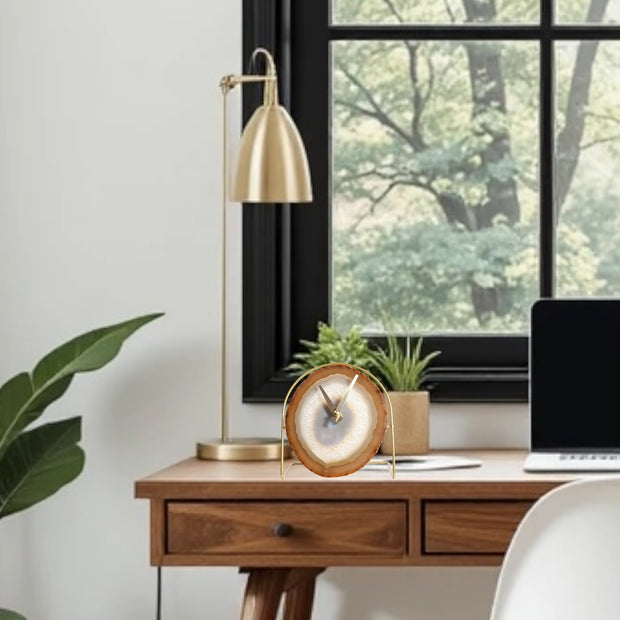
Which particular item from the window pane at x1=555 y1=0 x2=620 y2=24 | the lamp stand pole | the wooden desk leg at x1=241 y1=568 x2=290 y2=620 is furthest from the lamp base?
the window pane at x1=555 y1=0 x2=620 y2=24

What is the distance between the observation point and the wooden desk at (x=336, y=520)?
221 centimetres

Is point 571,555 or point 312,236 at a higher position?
point 312,236

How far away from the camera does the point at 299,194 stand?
2654 mm

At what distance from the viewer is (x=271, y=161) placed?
A: 2.64 m

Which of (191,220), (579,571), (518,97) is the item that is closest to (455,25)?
(518,97)

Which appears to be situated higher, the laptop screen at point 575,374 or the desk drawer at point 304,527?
the laptop screen at point 575,374

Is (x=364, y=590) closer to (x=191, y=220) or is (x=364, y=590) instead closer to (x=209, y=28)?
(x=191, y=220)

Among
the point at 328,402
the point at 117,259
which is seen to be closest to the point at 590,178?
the point at 328,402

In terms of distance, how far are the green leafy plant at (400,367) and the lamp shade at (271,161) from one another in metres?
0.34

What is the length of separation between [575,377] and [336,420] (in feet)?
1.56

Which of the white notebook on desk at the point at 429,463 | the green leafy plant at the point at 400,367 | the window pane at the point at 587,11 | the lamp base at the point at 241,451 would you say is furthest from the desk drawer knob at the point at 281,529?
the window pane at the point at 587,11

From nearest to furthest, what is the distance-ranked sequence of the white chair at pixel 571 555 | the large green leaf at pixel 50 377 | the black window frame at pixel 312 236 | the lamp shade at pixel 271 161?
the white chair at pixel 571 555, the large green leaf at pixel 50 377, the lamp shade at pixel 271 161, the black window frame at pixel 312 236

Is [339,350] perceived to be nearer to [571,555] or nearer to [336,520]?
[336,520]

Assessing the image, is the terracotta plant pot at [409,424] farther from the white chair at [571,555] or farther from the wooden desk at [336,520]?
the white chair at [571,555]
